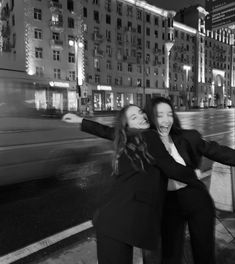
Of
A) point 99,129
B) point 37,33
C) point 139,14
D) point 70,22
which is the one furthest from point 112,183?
point 139,14

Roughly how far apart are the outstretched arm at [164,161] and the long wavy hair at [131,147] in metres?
0.05

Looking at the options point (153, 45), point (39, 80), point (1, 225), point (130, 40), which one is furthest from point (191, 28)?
point (1, 225)

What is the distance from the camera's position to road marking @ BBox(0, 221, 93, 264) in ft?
11.1

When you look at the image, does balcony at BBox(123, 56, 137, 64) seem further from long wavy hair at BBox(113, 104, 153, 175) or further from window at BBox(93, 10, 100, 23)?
long wavy hair at BBox(113, 104, 153, 175)

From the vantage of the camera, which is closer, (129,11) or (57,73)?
(57,73)

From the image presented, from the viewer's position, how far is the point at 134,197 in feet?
6.51

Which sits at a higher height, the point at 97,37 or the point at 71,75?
the point at 97,37

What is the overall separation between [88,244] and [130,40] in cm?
5511

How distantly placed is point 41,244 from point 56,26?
44.4 m

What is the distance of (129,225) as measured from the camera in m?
1.99

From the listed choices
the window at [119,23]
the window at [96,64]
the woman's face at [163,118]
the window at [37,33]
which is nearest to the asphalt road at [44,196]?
the woman's face at [163,118]

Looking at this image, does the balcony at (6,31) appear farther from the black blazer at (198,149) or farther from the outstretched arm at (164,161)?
the outstretched arm at (164,161)

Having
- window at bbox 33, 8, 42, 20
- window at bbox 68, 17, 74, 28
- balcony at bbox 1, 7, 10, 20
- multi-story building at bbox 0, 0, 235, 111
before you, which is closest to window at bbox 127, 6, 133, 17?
multi-story building at bbox 0, 0, 235, 111

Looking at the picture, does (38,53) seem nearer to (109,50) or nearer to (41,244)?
(109,50)
